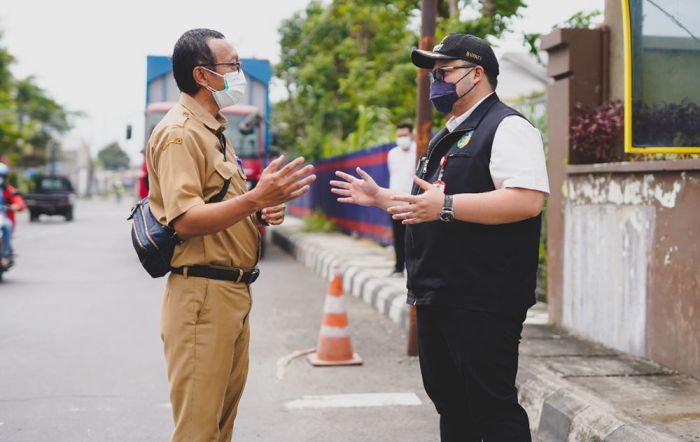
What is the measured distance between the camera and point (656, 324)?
4.85m

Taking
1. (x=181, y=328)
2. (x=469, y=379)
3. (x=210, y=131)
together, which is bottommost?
(x=469, y=379)

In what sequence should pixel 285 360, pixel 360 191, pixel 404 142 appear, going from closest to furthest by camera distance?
1. pixel 360 191
2. pixel 285 360
3. pixel 404 142

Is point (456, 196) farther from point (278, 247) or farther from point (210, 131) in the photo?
point (278, 247)

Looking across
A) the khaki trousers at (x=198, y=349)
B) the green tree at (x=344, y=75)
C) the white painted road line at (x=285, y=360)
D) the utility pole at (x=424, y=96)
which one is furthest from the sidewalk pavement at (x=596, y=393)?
the green tree at (x=344, y=75)

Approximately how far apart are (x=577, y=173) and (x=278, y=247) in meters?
12.1

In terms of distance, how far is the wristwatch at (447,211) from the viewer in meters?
2.66

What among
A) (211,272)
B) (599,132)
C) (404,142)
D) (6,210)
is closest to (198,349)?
(211,272)

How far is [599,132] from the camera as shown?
5848mm

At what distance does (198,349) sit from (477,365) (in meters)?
0.97

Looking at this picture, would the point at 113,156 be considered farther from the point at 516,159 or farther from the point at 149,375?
the point at 516,159

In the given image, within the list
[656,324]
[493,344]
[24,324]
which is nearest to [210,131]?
[493,344]

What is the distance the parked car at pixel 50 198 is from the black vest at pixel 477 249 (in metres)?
26.0

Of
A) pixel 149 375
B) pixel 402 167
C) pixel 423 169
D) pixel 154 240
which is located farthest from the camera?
pixel 402 167

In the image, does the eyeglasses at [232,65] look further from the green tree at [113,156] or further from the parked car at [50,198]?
the green tree at [113,156]
